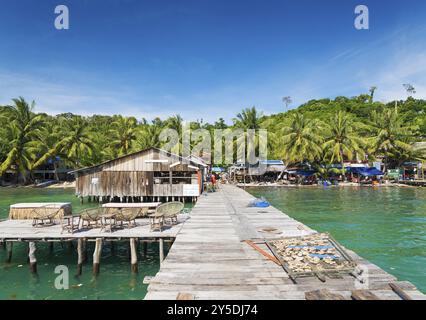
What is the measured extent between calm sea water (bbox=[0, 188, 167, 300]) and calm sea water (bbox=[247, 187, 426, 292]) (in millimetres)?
9727

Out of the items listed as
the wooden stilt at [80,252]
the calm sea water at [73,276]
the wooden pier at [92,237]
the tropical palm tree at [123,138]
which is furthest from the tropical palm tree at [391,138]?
the wooden stilt at [80,252]

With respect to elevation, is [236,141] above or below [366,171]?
above

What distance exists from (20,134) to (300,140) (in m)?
46.8

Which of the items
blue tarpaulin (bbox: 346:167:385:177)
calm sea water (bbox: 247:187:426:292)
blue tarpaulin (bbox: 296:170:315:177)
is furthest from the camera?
blue tarpaulin (bbox: 296:170:315:177)

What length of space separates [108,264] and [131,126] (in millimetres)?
49239

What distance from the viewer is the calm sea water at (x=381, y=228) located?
515 inches

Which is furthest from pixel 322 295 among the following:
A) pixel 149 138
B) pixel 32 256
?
pixel 149 138

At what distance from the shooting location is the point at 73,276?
12000mm

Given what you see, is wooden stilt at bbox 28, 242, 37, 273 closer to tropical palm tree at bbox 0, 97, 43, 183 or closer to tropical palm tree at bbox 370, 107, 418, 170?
tropical palm tree at bbox 0, 97, 43, 183

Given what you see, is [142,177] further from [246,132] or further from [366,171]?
[366,171]

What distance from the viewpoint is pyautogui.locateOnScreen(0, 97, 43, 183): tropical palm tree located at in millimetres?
51406

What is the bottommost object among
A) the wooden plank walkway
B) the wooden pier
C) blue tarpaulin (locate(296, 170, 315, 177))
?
the wooden pier

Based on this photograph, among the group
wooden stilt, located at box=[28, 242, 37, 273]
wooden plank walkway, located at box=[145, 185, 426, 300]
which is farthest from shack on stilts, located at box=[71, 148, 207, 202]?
wooden plank walkway, located at box=[145, 185, 426, 300]

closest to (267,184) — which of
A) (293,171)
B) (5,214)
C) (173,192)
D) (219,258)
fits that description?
(293,171)
